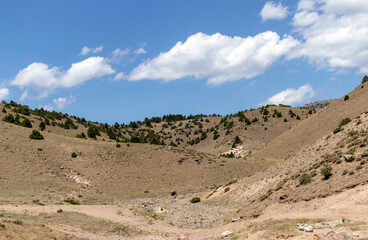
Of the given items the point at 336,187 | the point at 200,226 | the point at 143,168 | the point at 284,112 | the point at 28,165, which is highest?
the point at 284,112

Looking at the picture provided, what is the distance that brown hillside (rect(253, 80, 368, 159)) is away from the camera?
213 feet

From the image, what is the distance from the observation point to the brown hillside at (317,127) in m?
64.9

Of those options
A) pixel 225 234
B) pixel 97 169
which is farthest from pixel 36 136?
pixel 225 234

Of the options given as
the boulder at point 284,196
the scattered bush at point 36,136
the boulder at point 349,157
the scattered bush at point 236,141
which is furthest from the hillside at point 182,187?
the scattered bush at point 236,141

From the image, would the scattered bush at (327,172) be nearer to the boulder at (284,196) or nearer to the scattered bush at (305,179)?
the scattered bush at (305,179)

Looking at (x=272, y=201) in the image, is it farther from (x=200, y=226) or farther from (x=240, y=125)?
(x=240, y=125)

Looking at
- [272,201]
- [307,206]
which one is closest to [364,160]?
[307,206]

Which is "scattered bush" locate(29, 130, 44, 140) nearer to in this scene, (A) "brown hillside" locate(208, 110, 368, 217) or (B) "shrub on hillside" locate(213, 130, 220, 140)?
(A) "brown hillside" locate(208, 110, 368, 217)

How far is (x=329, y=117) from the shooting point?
70.1 m

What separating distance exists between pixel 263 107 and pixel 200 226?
341 feet

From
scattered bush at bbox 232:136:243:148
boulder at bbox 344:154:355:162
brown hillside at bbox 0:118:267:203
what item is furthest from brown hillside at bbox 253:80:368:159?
boulder at bbox 344:154:355:162

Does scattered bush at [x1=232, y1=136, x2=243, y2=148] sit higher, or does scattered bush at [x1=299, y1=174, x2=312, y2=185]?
scattered bush at [x1=232, y1=136, x2=243, y2=148]

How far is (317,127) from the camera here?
7025 centimetres

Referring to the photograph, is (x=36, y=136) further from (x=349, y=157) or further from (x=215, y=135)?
(x=215, y=135)
